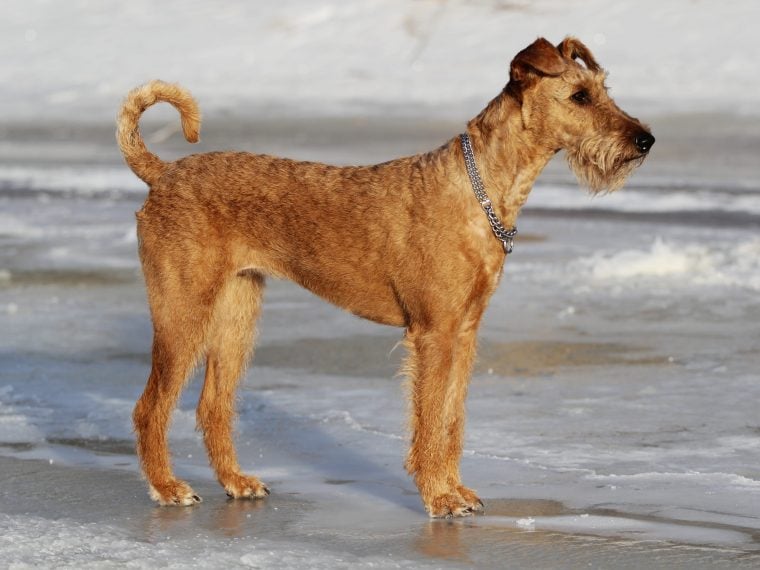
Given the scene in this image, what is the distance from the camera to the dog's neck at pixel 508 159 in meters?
4.86

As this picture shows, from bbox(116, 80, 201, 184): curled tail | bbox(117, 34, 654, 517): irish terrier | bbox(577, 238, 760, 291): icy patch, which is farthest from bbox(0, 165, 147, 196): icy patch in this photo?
bbox(117, 34, 654, 517): irish terrier

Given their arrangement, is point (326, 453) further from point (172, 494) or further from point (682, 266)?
point (682, 266)

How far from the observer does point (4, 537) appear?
4258mm

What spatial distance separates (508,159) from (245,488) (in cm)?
154

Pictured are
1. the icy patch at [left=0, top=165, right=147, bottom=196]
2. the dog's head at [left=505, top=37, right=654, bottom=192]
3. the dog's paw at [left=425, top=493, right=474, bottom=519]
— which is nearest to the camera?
the dog's paw at [left=425, top=493, right=474, bottom=519]

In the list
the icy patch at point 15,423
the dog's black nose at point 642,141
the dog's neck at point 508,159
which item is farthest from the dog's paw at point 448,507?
the icy patch at point 15,423

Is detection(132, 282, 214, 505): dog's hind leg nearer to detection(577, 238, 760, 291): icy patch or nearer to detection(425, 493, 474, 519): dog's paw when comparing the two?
detection(425, 493, 474, 519): dog's paw

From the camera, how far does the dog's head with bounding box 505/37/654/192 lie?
4758 millimetres

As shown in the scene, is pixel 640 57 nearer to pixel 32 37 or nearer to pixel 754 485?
pixel 32 37

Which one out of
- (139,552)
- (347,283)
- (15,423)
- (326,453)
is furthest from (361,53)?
(139,552)

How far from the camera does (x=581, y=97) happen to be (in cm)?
482

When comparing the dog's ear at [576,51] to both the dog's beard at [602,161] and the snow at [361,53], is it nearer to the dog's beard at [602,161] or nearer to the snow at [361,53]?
the dog's beard at [602,161]

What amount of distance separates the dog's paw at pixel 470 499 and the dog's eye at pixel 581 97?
1.44 metres

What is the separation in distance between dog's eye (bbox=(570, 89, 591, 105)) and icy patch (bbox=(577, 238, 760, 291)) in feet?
13.1
